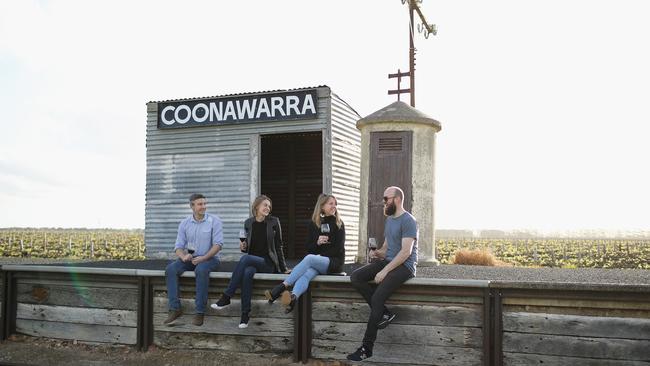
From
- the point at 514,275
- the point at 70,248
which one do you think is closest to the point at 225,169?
the point at 514,275

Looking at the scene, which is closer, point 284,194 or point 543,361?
point 543,361

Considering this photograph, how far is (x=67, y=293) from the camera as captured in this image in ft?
32.2

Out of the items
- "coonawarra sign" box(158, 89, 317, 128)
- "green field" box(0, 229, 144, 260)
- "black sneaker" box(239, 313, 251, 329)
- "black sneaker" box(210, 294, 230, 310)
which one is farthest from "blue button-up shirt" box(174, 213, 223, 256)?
"green field" box(0, 229, 144, 260)

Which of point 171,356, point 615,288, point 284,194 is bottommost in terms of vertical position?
point 171,356

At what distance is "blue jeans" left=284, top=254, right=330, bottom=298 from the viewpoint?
786 cm

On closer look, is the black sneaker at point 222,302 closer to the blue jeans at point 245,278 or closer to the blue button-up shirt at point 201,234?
the blue jeans at point 245,278

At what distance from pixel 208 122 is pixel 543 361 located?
37.5 ft

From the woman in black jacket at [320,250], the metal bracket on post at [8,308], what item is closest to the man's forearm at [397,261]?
the woman in black jacket at [320,250]

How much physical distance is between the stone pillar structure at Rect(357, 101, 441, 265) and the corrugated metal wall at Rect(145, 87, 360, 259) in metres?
1.32

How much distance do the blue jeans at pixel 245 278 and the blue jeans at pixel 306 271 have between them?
24.5 inches

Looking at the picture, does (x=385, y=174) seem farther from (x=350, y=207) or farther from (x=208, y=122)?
(x=208, y=122)

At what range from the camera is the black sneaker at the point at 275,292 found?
7902 mm

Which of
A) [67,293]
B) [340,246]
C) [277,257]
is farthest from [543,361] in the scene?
[67,293]

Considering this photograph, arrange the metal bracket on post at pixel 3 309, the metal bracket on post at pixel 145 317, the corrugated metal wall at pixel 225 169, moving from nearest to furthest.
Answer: the metal bracket on post at pixel 145 317 < the metal bracket on post at pixel 3 309 < the corrugated metal wall at pixel 225 169
